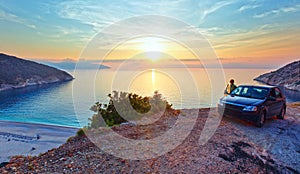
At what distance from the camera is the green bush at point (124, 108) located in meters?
10.1

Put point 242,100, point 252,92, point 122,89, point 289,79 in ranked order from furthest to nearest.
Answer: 1. point 289,79
2. point 122,89
3. point 252,92
4. point 242,100

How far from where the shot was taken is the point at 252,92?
369 inches

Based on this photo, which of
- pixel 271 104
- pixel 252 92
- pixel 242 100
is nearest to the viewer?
pixel 242 100

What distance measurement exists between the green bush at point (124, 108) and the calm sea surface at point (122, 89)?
2.29 feet

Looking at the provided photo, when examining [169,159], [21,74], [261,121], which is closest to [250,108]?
[261,121]

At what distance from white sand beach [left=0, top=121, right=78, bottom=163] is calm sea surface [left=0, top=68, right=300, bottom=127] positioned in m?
7.42

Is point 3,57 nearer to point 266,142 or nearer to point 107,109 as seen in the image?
point 107,109

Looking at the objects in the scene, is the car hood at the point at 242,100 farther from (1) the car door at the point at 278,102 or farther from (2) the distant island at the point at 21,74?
(2) the distant island at the point at 21,74

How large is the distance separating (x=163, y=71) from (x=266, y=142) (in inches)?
251

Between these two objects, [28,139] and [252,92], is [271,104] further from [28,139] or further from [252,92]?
[28,139]

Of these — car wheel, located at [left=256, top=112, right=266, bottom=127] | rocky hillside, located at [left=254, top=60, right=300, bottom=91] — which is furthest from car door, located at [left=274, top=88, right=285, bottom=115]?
rocky hillside, located at [left=254, top=60, right=300, bottom=91]

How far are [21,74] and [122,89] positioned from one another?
13052 centimetres

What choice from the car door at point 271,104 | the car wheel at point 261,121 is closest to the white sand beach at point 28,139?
the car wheel at point 261,121

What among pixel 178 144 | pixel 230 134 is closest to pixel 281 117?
pixel 230 134
